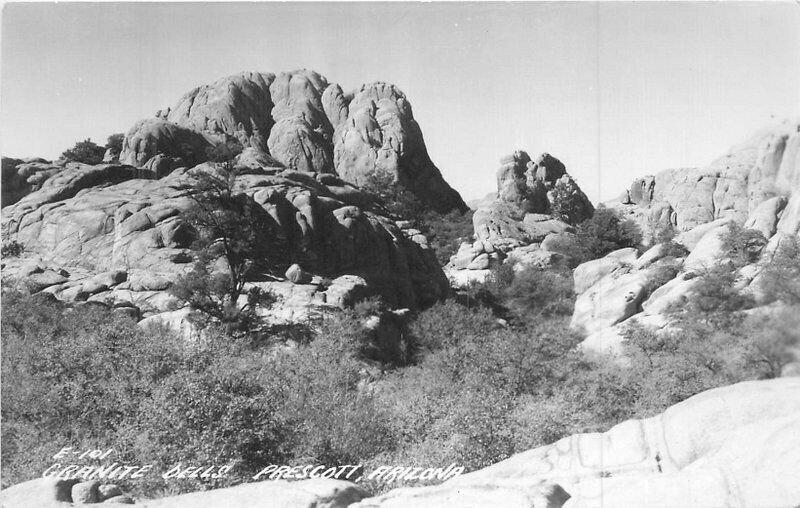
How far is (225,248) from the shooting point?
30109mm

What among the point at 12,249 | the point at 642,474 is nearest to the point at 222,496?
the point at 642,474

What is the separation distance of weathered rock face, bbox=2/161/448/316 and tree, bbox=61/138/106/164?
4379 mm

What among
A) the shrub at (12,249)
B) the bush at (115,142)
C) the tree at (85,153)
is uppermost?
the bush at (115,142)

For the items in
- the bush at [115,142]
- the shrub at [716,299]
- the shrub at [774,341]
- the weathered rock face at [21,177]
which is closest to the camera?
the shrub at [774,341]

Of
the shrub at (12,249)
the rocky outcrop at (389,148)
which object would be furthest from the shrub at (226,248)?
the rocky outcrop at (389,148)

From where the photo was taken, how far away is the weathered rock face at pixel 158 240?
2814 centimetres

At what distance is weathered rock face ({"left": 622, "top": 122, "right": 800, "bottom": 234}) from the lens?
2025 cm

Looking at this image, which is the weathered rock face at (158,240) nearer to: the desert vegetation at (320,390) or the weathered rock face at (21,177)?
the weathered rock face at (21,177)

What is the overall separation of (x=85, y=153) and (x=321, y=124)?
34.3m

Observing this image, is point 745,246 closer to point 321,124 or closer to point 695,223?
point 695,223

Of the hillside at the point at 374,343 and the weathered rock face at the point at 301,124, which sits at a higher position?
the weathered rock face at the point at 301,124

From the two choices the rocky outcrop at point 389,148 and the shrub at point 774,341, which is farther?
the rocky outcrop at point 389,148

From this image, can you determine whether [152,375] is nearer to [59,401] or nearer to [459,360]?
[59,401]

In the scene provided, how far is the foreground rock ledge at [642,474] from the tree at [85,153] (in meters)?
35.6
